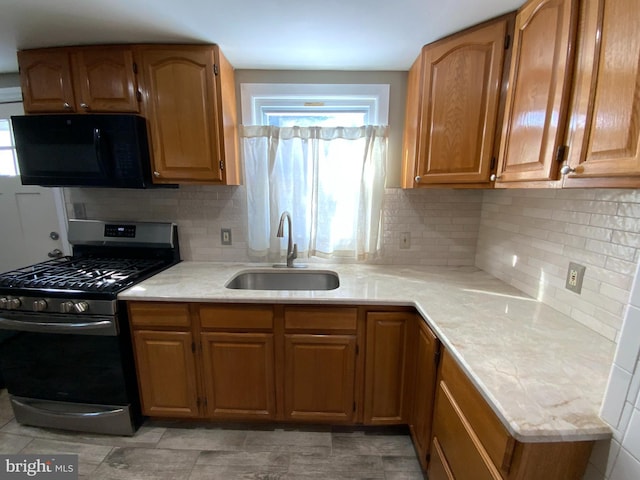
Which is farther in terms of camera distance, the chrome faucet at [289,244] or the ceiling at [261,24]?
the chrome faucet at [289,244]

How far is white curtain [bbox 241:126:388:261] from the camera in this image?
1822 mm

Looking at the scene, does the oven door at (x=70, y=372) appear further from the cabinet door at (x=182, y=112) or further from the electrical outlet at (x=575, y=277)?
the electrical outlet at (x=575, y=277)

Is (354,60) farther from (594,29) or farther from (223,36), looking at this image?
(594,29)

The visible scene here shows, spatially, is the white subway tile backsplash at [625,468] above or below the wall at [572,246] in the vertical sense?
below

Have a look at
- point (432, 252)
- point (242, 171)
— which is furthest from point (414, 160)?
point (242, 171)

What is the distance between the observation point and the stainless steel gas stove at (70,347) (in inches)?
54.8

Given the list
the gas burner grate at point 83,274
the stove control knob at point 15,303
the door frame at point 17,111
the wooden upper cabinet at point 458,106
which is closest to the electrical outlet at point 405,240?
the wooden upper cabinet at point 458,106

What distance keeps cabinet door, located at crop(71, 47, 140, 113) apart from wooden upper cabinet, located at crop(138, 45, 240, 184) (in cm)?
8

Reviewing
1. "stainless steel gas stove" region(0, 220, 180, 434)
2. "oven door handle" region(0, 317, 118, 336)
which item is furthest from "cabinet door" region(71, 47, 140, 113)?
"oven door handle" region(0, 317, 118, 336)

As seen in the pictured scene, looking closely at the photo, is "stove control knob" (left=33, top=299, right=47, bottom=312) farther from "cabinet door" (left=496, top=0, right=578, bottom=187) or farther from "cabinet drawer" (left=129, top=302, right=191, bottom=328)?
"cabinet door" (left=496, top=0, right=578, bottom=187)

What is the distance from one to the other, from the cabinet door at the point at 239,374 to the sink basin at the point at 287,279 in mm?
455

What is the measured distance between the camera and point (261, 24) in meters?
1.30

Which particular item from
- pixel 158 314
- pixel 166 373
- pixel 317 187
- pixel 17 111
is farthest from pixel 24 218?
pixel 317 187

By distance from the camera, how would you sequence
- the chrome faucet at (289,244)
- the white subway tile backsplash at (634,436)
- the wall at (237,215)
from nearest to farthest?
the white subway tile backsplash at (634,436)
the chrome faucet at (289,244)
the wall at (237,215)
